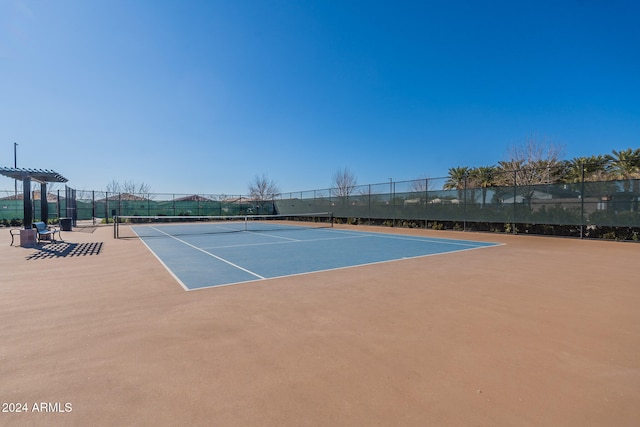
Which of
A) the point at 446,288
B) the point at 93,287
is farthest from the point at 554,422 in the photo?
the point at 93,287

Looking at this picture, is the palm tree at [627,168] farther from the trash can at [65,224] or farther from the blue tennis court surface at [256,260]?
the trash can at [65,224]

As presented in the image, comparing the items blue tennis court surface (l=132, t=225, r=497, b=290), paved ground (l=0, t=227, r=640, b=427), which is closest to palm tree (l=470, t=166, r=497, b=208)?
blue tennis court surface (l=132, t=225, r=497, b=290)

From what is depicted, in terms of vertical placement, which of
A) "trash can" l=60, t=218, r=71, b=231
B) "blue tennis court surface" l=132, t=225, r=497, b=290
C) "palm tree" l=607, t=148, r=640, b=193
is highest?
"palm tree" l=607, t=148, r=640, b=193

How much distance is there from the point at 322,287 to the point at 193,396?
328cm

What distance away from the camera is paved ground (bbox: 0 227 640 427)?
86.6 inches

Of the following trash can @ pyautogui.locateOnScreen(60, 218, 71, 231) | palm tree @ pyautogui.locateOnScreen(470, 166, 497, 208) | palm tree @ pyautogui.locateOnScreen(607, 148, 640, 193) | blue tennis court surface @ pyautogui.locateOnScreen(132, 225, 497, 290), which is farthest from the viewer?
palm tree @ pyautogui.locateOnScreen(470, 166, 497, 208)

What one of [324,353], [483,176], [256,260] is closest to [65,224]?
[256,260]

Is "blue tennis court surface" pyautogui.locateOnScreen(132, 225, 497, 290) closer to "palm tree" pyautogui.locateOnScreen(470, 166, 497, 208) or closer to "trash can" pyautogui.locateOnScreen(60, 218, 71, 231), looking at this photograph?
"trash can" pyautogui.locateOnScreen(60, 218, 71, 231)

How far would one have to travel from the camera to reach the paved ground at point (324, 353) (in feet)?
7.22

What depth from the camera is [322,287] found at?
5.49m

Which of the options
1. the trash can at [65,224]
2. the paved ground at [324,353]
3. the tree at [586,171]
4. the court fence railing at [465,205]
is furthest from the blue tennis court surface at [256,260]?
the tree at [586,171]

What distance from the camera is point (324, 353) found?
3049 mm

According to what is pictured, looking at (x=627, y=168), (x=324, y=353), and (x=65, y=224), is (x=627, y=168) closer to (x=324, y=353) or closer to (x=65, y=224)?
(x=324, y=353)

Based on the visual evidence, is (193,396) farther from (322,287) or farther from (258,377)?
(322,287)
